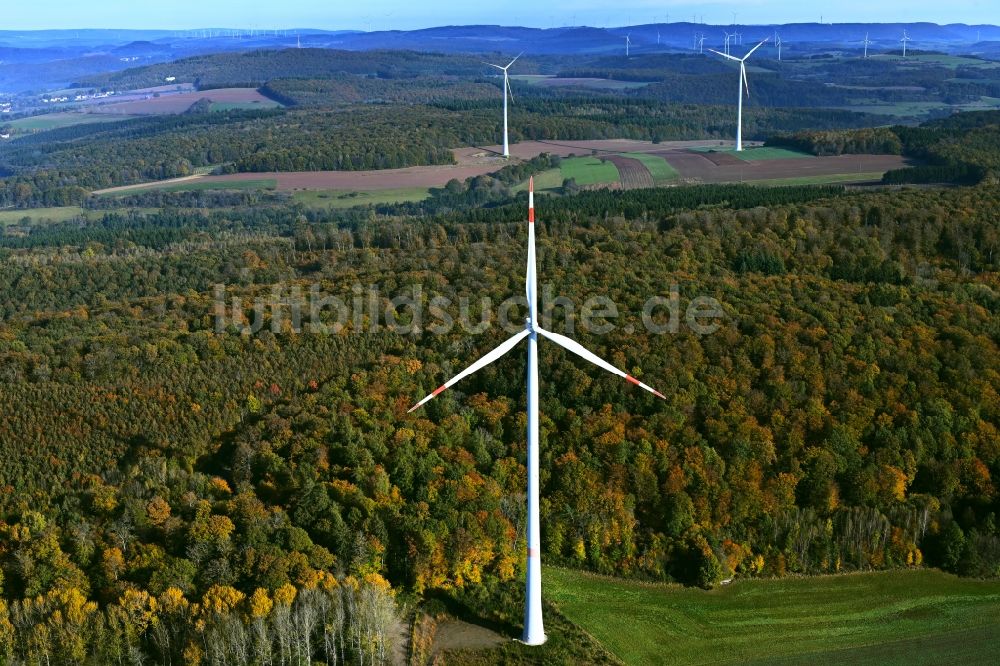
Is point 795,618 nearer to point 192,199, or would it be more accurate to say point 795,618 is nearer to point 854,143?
point 854,143

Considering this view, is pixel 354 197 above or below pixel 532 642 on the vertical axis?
above

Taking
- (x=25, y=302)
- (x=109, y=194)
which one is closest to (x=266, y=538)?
(x=25, y=302)

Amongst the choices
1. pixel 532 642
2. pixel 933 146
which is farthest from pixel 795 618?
pixel 933 146

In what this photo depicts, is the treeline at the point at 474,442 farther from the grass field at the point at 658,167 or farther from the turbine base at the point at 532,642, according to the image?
the grass field at the point at 658,167

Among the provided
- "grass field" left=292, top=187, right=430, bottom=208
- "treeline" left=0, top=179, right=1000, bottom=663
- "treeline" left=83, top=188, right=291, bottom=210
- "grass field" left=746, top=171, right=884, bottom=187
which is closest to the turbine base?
"treeline" left=0, top=179, right=1000, bottom=663

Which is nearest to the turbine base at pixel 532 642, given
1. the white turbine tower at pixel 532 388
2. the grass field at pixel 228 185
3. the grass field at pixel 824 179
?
the white turbine tower at pixel 532 388

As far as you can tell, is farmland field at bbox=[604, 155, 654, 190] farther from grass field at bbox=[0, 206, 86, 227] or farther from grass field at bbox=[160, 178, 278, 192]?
grass field at bbox=[0, 206, 86, 227]
